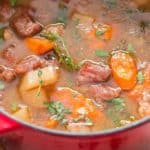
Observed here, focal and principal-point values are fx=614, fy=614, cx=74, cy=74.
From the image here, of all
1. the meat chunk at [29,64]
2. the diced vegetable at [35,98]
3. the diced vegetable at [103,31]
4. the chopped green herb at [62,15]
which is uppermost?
the chopped green herb at [62,15]

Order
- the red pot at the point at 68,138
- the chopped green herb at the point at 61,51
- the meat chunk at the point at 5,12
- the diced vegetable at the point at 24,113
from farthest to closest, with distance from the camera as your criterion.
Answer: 1. the meat chunk at the point at 5,12
2. the chopped green herb at the point at 61,51
3. the diced vegetable at the point at 24,113
4. the red pot at the point at 68,138

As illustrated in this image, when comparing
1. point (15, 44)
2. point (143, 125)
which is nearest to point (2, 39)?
point (15, 44)

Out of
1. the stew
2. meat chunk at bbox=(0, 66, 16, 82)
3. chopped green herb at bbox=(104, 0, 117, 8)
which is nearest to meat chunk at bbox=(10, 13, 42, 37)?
the stew

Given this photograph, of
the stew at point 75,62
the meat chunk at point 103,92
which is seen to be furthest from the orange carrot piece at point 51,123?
the meat chunk at point 103,92

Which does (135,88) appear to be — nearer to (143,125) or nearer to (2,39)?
(143,125)

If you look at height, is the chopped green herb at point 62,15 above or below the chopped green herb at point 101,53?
above

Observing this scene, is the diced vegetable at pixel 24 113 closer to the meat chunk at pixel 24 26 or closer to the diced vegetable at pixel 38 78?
the diced vegetable at pixel 38 78
